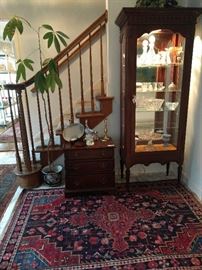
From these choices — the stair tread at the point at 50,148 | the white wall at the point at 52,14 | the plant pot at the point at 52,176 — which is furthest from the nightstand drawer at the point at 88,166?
the white wall at the point at 52,14

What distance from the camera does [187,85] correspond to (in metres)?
2.34

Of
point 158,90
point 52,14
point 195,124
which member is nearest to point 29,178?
point 158,90

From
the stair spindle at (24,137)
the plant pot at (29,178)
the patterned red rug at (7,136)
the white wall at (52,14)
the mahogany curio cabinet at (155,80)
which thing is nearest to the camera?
the mahogany curio cabinet at (155,80)

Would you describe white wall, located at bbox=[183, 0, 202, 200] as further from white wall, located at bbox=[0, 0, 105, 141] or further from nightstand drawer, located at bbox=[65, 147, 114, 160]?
white wall, located at bbox=[0, 0, 105, 141]

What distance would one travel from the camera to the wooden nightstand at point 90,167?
2459 mm

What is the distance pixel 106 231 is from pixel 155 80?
1.63m

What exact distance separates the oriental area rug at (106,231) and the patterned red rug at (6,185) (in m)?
0.17

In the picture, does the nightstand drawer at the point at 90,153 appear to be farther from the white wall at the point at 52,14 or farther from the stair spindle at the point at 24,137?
the white wall at the point at 52,14

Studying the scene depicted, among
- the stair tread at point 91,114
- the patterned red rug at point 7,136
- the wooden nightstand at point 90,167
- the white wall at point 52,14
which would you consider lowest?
the patterned red rug at point 7,136

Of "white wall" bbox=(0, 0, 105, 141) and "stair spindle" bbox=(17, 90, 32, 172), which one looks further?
"white wall" bbox=(0, 0, 105, 141)

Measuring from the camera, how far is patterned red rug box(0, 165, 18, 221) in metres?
2.54

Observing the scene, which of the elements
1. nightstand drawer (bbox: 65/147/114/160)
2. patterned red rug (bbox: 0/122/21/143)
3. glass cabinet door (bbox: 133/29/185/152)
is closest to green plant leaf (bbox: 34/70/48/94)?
nightstand drawer (bbox: 65/147/114/160)

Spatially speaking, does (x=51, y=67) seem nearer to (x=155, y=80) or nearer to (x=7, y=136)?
(x=155, y=80)

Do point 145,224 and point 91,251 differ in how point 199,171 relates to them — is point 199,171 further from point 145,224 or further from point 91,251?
point 91,251
